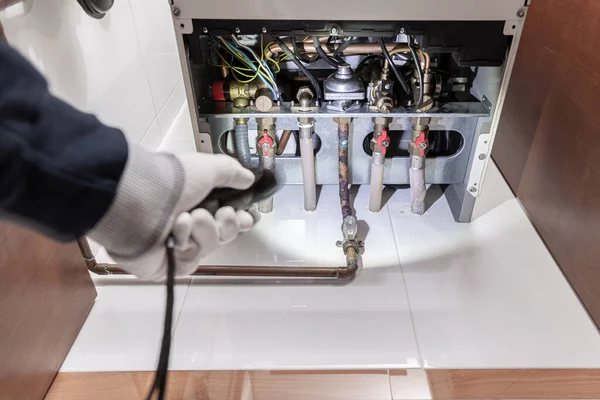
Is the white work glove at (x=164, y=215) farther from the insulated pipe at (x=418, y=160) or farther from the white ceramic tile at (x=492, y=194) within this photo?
the white ceramic tile at (x=492, y=194)

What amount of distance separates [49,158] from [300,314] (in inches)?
24.3

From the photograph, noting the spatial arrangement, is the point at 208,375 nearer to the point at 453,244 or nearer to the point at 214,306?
the point at 214,306

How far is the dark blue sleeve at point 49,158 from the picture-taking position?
0.37 metres

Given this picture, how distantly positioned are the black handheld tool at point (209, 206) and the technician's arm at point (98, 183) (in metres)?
0.02

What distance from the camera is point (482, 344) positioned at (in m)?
0.83

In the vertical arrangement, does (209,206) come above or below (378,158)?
above

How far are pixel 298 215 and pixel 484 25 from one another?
1.95 ft

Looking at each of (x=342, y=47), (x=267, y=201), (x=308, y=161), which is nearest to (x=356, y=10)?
(x=342, y=47)

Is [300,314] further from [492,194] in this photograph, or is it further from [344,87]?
[492,194]

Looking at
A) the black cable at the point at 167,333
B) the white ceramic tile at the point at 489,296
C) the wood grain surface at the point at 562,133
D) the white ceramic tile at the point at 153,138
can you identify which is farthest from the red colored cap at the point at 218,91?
the wood grain surface at the point at 562,133

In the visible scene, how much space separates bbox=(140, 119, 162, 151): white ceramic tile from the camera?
135 cm

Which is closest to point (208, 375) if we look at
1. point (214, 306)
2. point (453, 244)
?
point (214, 306)

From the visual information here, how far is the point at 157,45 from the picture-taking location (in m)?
1.47

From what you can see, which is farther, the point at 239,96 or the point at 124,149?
the point at 239,96
